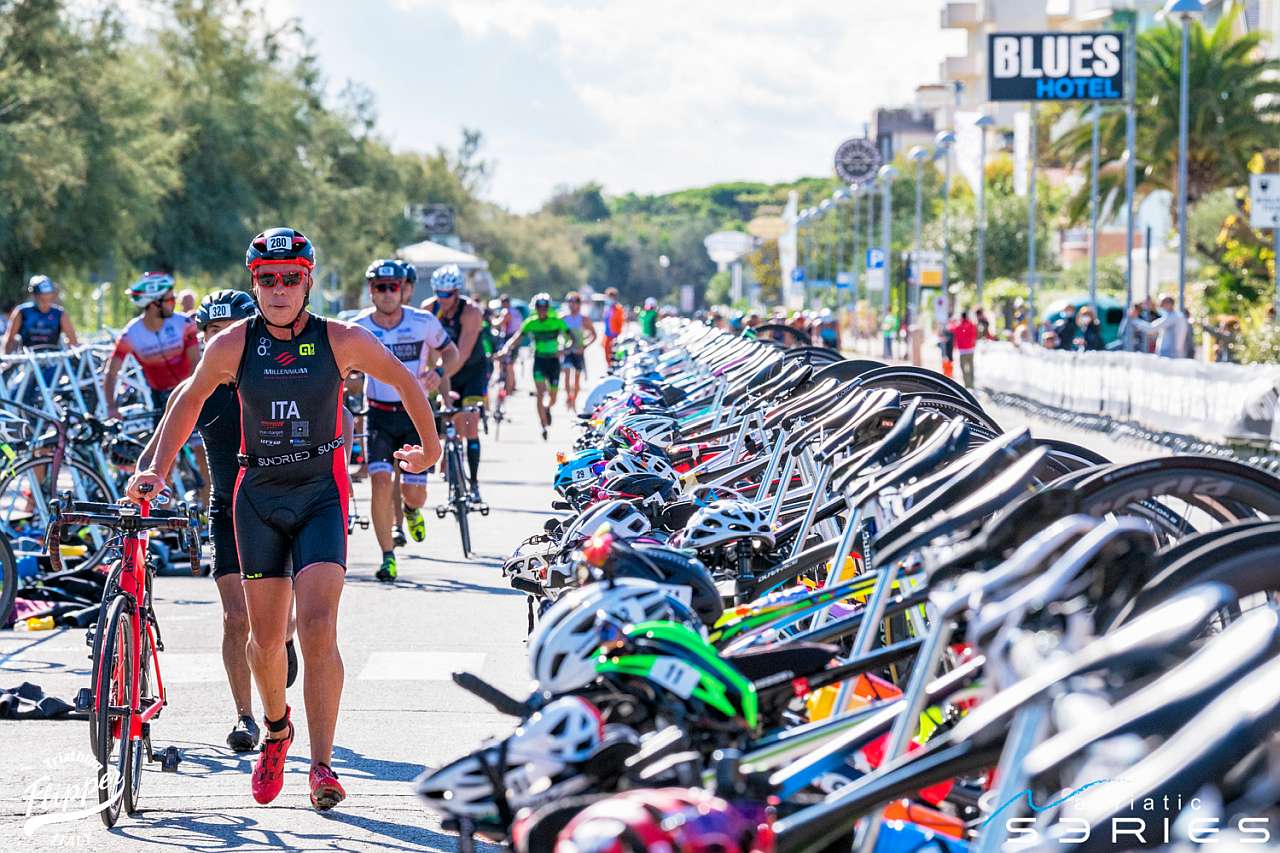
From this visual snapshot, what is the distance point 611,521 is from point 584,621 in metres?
2.71

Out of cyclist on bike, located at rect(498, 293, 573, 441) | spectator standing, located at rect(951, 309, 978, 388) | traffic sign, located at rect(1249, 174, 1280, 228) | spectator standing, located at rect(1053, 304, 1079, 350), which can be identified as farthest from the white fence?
cyclist on bike, located at rect(498, 293, 573, 441)

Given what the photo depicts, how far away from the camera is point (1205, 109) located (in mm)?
46656

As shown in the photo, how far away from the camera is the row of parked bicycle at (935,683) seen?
8.39 feet

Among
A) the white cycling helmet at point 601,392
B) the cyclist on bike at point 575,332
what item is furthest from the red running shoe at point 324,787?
the cyclist on bike at point 575,332

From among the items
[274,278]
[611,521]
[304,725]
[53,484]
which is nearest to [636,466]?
[611,521]

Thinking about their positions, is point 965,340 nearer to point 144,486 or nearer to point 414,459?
point 414,459

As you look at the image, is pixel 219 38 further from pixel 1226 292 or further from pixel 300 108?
pixel 1226 292

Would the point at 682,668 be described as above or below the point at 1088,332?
above

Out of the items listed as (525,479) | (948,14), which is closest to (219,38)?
(525,479)

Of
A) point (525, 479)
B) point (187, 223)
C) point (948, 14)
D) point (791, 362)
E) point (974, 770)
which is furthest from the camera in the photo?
point (948, 14)

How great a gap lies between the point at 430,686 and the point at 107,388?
5.33 meters

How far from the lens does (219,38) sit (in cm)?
4784

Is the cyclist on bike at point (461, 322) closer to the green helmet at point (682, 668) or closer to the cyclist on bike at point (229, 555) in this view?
the cyclist on bike at point (229, 555)

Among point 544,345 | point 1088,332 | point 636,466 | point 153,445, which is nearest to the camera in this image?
point 153,445
